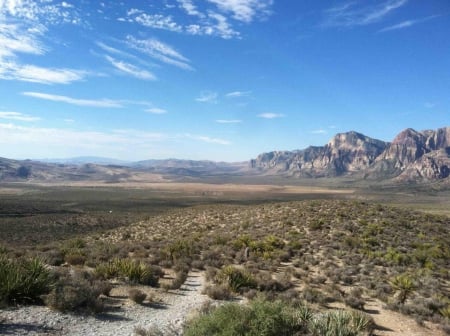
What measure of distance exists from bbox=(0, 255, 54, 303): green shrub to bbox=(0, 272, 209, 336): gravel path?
19.3 inches

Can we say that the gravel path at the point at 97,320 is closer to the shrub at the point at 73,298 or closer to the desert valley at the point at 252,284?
the desert valley at the point at 252,284

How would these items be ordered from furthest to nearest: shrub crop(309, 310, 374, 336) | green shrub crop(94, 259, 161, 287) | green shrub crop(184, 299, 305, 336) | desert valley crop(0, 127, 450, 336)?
green shrub crop(94, 259, 161, 287)
desert valley crop(0, 127, 450, 336)
shrub crop(309, 310, 374, 336)
green shrub crop(184, 299, 305, 336)

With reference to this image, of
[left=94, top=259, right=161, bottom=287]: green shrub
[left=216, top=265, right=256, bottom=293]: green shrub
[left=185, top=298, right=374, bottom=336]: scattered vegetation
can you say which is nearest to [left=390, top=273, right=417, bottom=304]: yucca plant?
[left=185, top=298, right=374, bottom=336]: scattered vegetation

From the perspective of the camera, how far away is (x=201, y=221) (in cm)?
3500

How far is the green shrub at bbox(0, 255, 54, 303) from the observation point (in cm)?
923

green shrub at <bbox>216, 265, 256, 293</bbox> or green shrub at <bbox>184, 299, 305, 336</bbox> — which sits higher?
green shrub at <bbox>184, 299, 305, 336</bbox>

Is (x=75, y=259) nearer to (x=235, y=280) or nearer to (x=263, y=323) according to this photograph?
(x=235, y=280)

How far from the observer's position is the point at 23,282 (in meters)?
9.55

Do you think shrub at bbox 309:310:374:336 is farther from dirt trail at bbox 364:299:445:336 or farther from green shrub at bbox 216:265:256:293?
green shrub at bbox 216:265:256:293

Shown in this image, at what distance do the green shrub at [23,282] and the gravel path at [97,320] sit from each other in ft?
1.61

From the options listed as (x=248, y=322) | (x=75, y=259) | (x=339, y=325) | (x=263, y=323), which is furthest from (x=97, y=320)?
(x=75, y=259)

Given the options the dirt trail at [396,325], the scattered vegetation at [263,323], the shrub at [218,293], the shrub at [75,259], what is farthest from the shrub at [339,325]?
the shrub at [75,259]

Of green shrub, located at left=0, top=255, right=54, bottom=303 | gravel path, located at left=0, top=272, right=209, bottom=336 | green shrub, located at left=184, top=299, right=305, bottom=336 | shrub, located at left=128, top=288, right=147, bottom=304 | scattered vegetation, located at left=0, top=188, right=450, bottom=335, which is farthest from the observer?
shrub, located at left=128, top=288, right=147, bottom=304

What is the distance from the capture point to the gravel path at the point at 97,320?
317 inches
